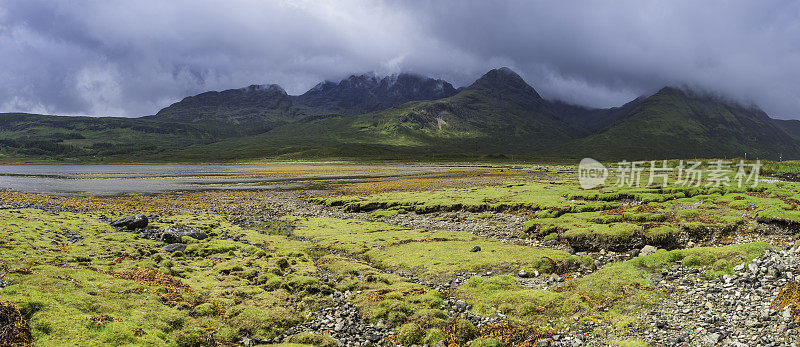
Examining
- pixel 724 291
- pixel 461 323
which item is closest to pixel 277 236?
pixel 461 323

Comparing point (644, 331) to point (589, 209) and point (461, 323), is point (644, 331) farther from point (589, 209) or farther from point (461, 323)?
point (589, 209)

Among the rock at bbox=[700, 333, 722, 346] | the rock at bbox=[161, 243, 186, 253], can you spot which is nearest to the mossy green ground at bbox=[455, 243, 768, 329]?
the rock at bbox=[700, 333, 722, 346]

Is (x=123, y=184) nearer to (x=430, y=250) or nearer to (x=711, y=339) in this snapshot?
(x=430, y=250)

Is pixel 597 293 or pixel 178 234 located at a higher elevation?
pixel 178 234

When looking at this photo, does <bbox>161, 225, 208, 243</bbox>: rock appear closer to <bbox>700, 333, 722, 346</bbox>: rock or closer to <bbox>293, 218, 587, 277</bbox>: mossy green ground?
<bbox>293, 218, 587, 277</bbox>: mossy green ground

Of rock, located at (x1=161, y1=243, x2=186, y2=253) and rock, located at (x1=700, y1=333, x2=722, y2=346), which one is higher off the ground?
rock, located at (x1=700, y1=333, x2=722, y2=346)

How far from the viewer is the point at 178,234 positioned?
26.2 m

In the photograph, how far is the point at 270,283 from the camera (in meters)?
17.3

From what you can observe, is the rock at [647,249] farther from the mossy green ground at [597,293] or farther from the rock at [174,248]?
the rock at [174,248]

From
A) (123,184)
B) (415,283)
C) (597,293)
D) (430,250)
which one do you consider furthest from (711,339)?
(123,184)

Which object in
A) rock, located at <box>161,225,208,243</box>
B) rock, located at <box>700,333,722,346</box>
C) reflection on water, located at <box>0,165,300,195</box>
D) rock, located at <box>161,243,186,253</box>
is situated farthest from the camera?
reflection on water, located at <box>0,165,300,195</box>

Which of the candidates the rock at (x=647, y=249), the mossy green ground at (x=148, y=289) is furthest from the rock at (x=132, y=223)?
the rock at (x=647, y=249)

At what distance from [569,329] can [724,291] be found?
649cm

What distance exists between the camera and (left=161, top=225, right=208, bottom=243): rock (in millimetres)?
25422
